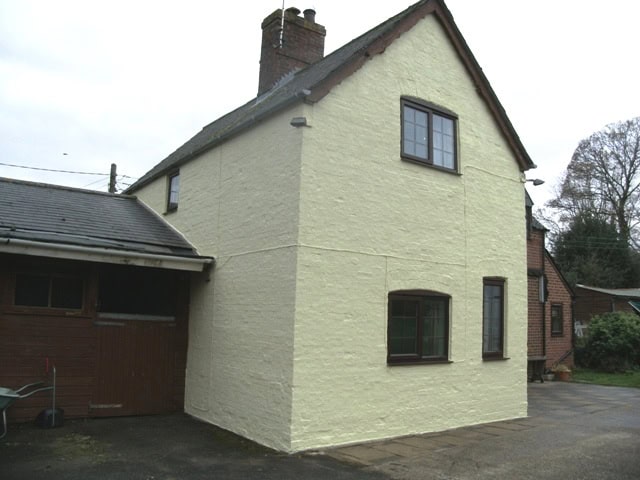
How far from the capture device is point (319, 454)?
796cm

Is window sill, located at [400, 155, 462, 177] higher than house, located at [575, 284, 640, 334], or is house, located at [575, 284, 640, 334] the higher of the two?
window sill, located at [400, 155, 462, 177]

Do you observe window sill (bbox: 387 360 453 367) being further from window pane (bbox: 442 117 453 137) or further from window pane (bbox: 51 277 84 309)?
window pane (bbox: 51 277 84 309)

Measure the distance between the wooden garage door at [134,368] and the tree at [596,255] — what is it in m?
27.6

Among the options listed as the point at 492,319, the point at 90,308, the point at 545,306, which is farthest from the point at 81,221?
the point at 545,306

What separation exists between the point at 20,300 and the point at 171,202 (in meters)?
4.04

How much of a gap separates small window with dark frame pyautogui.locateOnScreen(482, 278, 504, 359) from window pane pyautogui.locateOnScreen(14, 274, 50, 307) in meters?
7.77

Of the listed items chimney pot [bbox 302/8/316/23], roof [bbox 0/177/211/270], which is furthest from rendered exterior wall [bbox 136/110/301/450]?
chimney pot [bbox 302/8/316/23]

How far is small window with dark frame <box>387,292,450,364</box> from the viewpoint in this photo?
941 centimetres

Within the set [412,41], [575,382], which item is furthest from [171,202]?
[575,382]

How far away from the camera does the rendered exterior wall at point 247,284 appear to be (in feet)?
27.9

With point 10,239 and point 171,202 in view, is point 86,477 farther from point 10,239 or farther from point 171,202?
point 171,202

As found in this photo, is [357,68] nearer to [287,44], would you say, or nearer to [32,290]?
[287,44]

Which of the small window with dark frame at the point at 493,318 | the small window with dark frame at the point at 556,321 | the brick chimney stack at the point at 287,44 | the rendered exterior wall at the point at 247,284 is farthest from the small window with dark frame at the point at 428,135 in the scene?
the small window with dark frame at the point at 556,321

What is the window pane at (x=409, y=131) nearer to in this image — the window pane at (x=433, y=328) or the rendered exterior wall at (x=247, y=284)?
the rendered exterior wall at (x=247, y=284)
